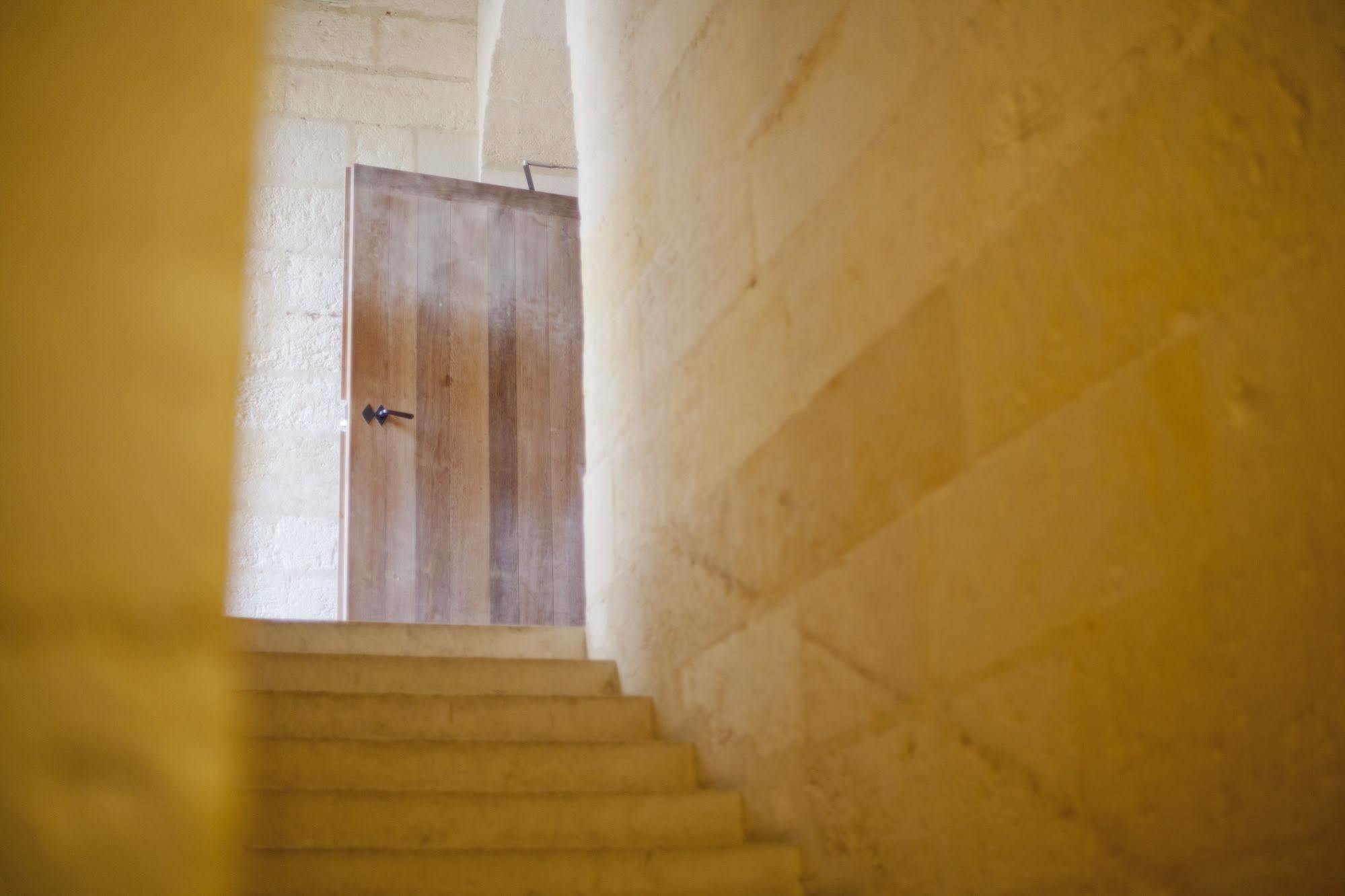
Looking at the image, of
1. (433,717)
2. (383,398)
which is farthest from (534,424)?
(433,717)

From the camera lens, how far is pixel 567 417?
16.0 feet

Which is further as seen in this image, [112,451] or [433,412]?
[433,412]

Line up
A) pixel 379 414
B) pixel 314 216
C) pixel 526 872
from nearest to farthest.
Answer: pixel 526 872 → pixel 379 414 → pixel 314 216

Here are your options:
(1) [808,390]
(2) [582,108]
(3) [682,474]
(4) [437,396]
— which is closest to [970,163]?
(1) [808,390]

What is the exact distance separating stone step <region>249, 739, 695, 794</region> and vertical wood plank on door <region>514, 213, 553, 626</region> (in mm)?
2019

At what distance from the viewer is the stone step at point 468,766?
2340mm

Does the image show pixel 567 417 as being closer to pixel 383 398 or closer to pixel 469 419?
pixel 469 419

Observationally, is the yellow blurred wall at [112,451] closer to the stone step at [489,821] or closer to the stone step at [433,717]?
the stone step at [489,821]

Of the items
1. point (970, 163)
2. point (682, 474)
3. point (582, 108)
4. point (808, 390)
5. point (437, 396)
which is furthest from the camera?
point (437, 396)

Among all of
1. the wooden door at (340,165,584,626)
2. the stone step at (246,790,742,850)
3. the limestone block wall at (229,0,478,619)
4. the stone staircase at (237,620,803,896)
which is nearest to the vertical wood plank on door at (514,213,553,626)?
the wooden door at (340,165,584,626)

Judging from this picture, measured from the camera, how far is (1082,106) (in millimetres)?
1510

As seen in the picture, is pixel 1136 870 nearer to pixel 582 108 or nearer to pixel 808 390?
pixel 808 390

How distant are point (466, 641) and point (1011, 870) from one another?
6.28ft

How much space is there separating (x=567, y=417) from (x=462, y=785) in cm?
259
